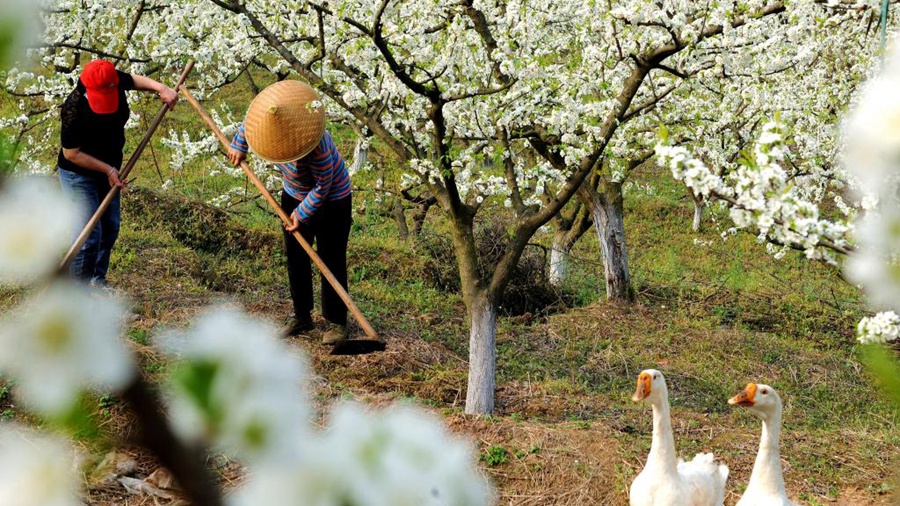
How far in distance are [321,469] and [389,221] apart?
14156 millimetres

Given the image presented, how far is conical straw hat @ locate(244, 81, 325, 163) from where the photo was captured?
5.67m

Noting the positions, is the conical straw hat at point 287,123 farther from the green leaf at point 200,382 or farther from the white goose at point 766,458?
the green leaf at point 200,382

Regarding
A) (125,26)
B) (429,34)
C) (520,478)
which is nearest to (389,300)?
(429,34)

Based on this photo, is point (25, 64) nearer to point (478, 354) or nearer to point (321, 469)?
point (321, 469)

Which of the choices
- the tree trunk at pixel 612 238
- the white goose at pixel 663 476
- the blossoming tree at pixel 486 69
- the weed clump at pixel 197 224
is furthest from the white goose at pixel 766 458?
the weed clump at pixel 197 224

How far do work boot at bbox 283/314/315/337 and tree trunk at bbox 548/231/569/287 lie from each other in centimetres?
446

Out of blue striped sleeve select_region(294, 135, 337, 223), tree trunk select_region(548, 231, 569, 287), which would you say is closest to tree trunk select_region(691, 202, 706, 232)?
tree trunk select_region(548, 231, 569, 287)

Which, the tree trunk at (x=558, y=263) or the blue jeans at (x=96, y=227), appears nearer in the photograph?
the blue jeans at (x=96, y=227)

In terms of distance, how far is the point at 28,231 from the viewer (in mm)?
380

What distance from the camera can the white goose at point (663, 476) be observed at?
13.7 feet

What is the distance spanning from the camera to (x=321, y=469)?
42cm

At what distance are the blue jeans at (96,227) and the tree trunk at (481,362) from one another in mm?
2650

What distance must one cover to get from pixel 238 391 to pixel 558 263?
10.8 m

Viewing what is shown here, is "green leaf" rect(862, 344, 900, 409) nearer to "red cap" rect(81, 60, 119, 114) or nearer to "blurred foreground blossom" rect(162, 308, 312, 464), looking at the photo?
"blurred foreground blossom" rect(162, 308, 312, 464)
